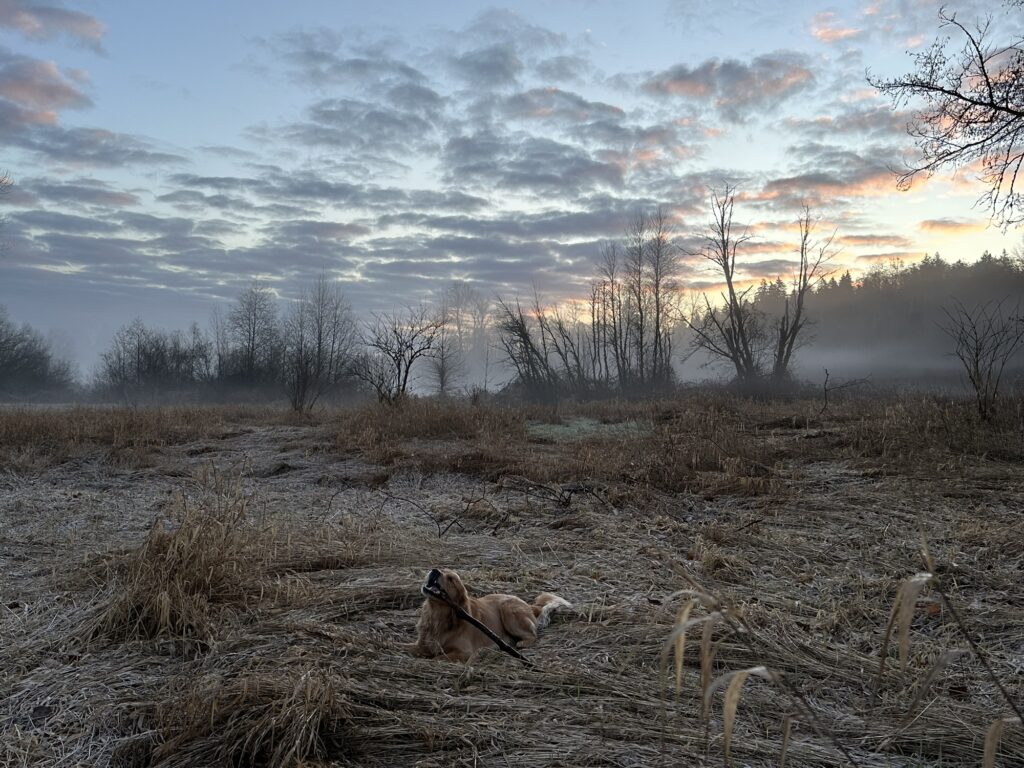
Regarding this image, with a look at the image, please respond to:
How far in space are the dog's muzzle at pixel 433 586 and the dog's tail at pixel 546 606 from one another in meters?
0.80

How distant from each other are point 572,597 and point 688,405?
43.3ft

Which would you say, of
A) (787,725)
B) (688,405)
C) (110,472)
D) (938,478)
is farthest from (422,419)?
(787,725)

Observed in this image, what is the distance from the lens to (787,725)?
1302 mm

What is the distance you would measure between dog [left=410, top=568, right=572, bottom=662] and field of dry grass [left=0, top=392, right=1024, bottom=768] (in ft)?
0.51

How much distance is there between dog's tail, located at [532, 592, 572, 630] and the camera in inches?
155

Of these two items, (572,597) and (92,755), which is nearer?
(92,755)

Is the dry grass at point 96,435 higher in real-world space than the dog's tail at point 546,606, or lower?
higher

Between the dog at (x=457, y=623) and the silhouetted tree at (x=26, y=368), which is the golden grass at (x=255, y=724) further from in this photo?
the silhouetted tree at (x=26, y=368)

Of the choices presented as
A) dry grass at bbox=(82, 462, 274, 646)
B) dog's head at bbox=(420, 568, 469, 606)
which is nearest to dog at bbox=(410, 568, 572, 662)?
dog's head at bbox=(420, 568, 469, 606)

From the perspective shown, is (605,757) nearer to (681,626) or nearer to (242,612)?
(681,626)

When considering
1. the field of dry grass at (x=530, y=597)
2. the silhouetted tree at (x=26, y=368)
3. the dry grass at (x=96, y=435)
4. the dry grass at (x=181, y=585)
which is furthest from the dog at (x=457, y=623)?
the silhouetted tree at (x=26, y=368)

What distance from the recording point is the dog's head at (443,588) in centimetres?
334

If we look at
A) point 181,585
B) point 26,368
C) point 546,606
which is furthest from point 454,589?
point 26,368

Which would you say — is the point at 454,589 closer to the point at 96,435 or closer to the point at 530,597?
the point at 530,597
